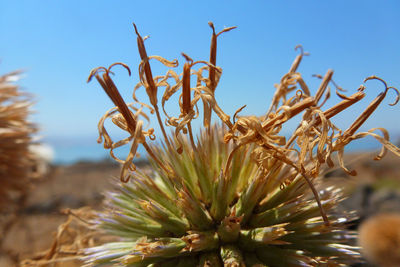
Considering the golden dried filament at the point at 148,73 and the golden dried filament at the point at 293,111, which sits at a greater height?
the golden dried filament at the point at 148,73

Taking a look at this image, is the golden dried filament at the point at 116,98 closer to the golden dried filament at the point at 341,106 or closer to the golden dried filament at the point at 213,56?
the golden dried filament at the point at 213,56

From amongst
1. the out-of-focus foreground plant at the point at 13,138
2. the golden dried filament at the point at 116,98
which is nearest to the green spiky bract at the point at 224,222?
the golden dried filament at the point at 116,98

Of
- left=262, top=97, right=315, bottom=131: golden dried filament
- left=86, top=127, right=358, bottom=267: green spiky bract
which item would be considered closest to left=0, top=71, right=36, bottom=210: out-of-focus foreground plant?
left=86, top=127, right=358, bottom=267: green spiky bract

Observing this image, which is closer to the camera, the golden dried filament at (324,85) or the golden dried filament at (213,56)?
the golden dried filament at (213,56)

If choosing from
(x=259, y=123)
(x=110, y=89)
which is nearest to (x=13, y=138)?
(x=110, y=89)

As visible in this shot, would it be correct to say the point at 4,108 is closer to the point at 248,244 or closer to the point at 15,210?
the point at 15,210

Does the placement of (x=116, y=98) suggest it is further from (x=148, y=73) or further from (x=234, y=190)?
(x=234, y=190)

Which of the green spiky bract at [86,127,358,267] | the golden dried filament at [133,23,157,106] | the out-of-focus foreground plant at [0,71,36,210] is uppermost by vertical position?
the out-of-focus foreground plant at [0,71,36,210]

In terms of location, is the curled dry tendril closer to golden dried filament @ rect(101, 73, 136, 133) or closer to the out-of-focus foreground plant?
golden dried filament @ rect(101, 73, 136, 133)

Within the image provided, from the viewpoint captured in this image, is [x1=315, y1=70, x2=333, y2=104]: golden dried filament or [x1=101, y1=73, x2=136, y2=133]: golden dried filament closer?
[x1=101, y1=73, x2=136, y2=133]: golden dried filament

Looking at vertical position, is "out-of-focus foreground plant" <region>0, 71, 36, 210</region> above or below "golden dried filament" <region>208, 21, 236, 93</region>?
above
